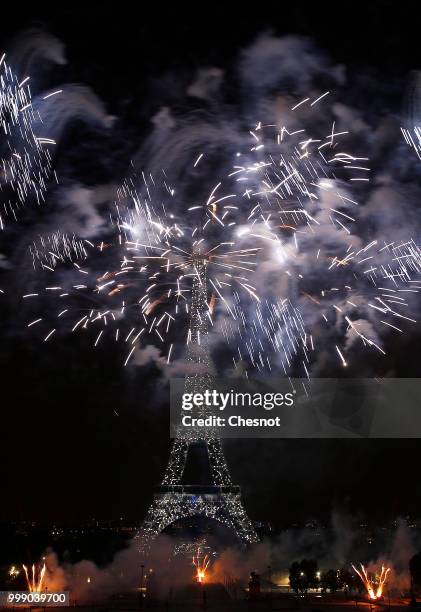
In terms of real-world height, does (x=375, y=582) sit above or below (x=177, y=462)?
below

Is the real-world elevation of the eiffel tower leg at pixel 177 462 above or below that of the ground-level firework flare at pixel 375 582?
above

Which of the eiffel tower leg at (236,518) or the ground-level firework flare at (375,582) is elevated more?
the eiffel tower leg at (236,518)

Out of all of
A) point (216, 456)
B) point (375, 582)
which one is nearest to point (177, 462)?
point (216, 456)

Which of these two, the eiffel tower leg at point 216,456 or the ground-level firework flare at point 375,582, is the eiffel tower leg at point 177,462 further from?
the ground-level firework flare at point 375,582

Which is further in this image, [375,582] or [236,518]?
[236,518]

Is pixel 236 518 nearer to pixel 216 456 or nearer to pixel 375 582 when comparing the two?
pixel 216 456

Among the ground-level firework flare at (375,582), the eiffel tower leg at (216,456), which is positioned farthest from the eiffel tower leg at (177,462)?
the ground-level firework flare at (375,582)

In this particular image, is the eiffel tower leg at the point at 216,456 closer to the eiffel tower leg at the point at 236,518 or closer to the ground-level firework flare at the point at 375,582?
the eiffel tower leg at the point at 236,518

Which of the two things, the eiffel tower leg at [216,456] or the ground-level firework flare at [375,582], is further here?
the eiffel tower leg at [216,456]

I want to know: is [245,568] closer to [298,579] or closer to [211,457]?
[298,579]
